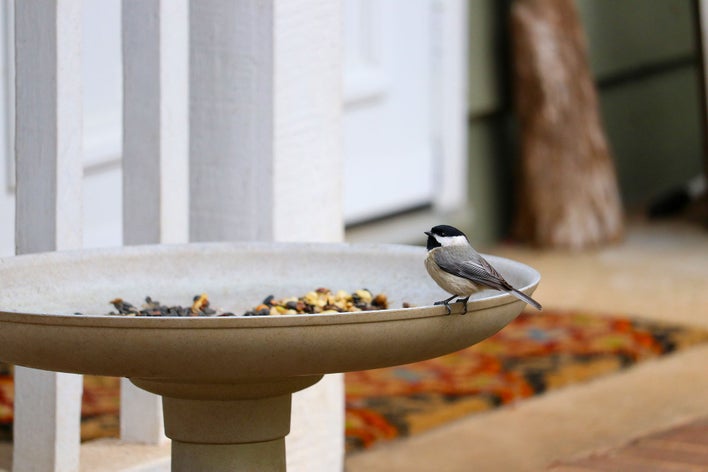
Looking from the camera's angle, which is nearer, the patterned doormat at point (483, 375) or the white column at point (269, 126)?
the white column at point (269, 126)

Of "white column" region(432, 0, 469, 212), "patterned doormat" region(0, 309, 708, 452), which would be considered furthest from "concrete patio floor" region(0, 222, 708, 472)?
"white column" region(432, 0, 469, 212)

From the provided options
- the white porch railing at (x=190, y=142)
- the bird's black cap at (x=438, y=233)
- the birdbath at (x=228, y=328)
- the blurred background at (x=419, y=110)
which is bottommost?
the birdbath at (x=228, y=328)

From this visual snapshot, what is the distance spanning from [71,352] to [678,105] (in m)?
7.07

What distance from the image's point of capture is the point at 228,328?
5.02 ft

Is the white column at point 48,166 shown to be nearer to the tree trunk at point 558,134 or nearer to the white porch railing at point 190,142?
the white porch railing at point 190,142

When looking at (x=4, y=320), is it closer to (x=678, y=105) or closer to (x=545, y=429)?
(x=545, y=429)

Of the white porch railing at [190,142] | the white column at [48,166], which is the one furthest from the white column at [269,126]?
the white column at [48,166]

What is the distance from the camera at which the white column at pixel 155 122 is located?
2.42m

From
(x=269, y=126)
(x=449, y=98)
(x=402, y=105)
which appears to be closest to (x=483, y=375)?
(x=269, y=126)

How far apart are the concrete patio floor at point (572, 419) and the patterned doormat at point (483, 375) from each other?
5 centimetres

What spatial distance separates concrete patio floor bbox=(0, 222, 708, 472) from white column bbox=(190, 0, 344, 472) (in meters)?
0.50

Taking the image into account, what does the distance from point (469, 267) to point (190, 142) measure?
1016 mm

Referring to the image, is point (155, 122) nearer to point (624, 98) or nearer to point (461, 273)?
point (461, 273)

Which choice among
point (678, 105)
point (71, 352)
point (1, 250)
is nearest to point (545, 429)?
point (1, 250)
